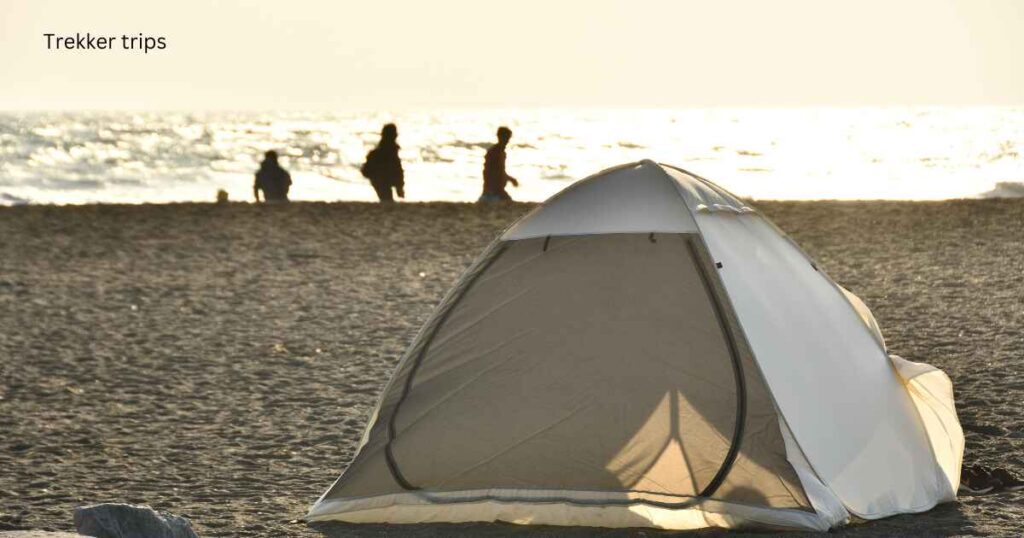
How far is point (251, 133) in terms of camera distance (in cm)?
8856

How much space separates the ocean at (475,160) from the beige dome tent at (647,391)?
63.5ft

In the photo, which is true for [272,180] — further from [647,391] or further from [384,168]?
[647,391]

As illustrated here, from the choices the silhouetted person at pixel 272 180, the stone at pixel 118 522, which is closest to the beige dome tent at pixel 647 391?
the stone at pixel 118 522

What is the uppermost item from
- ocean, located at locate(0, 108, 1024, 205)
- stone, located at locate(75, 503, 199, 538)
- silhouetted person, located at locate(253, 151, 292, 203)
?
ocean, located at locate(0, 108, 1024, 205)

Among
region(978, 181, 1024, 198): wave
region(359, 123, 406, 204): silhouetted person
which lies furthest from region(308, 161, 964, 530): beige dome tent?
region(978, 181, 1024, 198): wave

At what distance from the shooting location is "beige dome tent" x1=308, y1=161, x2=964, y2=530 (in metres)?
6.68

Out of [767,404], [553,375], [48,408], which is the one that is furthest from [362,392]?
[767,404]

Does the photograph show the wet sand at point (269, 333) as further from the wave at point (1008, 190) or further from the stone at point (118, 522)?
the wave at point (1008, 190)

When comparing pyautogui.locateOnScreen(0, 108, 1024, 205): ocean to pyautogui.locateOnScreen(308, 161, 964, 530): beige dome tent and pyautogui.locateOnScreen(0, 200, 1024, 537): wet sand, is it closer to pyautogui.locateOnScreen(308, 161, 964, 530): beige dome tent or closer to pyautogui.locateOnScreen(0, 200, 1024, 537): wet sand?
pyautogui.locateOnScreen(0, 200, 1024, 537): wet sand

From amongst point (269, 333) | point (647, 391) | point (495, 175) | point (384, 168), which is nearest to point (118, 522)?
point (647, 391)

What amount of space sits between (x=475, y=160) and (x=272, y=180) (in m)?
37.4

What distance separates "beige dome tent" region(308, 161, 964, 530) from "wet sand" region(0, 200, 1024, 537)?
0.28 meters

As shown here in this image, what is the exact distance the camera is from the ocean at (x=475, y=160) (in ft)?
134

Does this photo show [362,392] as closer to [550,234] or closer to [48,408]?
[48,408]
